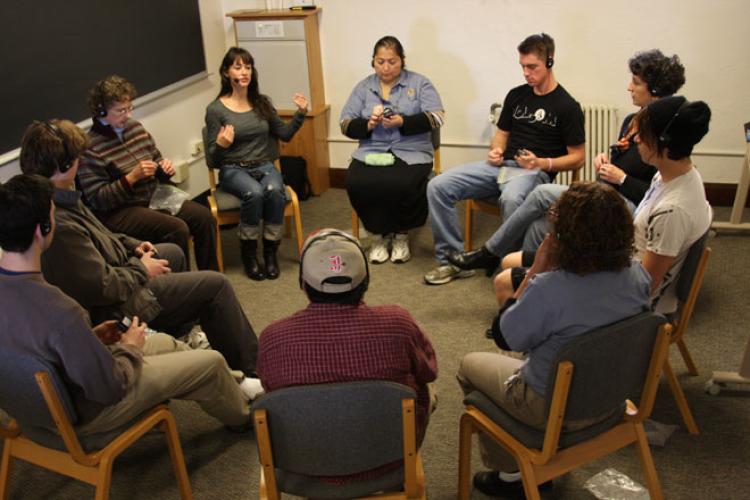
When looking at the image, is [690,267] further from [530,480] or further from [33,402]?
[33,402]

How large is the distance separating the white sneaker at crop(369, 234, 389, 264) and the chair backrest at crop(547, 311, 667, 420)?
221cm

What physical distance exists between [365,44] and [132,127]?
6.02 feet

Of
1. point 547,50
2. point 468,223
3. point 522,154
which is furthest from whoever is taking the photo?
point 468,223

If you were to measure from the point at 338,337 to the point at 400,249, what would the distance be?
7.56 feet

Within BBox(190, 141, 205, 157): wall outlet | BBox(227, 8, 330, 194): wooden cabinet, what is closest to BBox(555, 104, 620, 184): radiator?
BBox(227, 8, 330, 194): wooden cabinet

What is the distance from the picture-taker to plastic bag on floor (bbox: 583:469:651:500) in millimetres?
2312

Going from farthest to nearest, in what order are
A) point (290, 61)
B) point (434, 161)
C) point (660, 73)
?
point (290, 61)
point (434, 161)
point (660, 73)

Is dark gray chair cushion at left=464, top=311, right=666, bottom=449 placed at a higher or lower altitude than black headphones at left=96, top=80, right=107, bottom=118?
lower

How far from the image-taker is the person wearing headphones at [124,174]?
329 centimetres

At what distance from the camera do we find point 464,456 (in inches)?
85.6

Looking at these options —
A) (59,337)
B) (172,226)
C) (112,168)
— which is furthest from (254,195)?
(59,337)

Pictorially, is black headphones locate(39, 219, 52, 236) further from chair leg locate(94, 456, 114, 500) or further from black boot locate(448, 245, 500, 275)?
black boot locate(448, 245, 500, 275)

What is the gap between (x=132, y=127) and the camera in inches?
136

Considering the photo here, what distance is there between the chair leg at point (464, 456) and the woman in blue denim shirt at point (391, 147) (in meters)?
1.90
